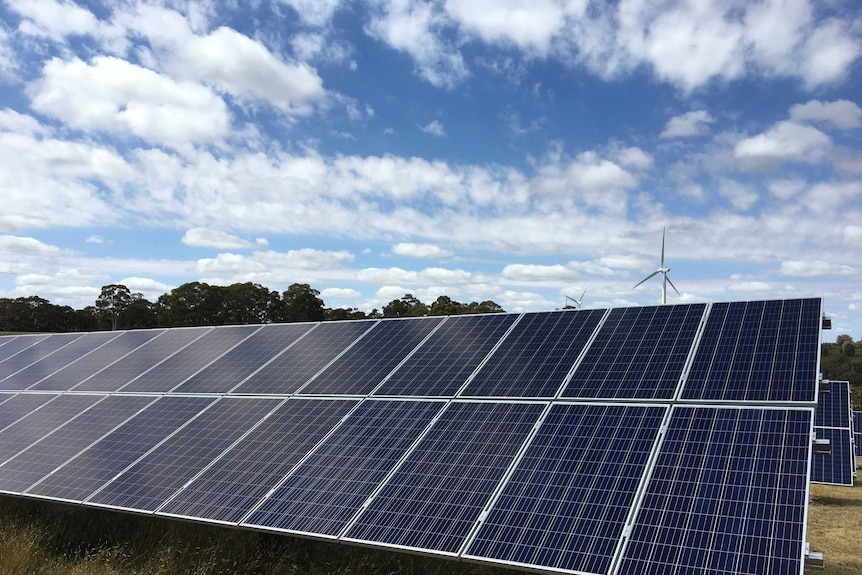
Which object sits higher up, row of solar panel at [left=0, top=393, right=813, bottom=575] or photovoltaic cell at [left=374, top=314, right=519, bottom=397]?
photovoltaic cell at [left=374, top=314, right=519, bottom=397]

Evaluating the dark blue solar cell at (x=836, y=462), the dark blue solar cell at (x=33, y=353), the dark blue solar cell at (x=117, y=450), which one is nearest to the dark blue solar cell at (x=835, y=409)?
the dark blue solar cell at (x=836, y=462)

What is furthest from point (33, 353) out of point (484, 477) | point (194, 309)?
point (194, 309)

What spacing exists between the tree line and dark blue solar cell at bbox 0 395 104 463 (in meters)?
61.1

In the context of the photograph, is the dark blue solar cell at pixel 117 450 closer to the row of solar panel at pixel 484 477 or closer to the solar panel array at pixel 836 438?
the row of solar panel at pixel 484 477

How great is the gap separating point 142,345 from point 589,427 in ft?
63.9

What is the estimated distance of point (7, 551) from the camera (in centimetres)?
1329

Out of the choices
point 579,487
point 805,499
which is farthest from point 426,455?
point 805,499

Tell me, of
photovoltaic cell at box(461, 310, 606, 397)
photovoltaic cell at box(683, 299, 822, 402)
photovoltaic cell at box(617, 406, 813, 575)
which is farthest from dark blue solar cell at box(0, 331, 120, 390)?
photovoltaic cell at box(683, 299, 822, 402)

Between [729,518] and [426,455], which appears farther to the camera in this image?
[426,455]

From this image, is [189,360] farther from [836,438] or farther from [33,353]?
[836,438]

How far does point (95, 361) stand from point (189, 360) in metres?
5.51

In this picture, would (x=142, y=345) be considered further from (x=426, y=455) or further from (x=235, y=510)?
A: (x=426, y=455)

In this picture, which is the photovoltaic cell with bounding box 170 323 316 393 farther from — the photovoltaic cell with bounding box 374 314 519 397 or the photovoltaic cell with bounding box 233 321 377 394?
the photovoltaic cell with bounding box 374 314 519 397

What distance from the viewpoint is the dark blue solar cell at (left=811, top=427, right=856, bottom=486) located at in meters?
22.5
